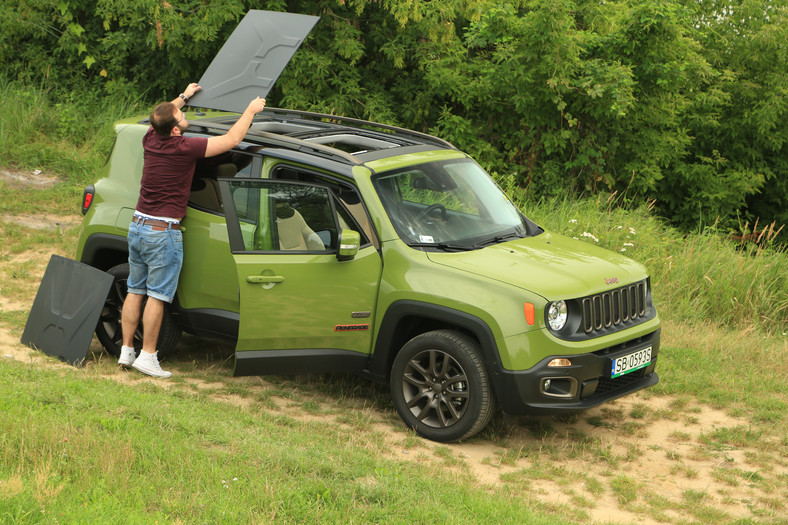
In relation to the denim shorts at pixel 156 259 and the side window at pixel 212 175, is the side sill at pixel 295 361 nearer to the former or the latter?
the denim shorts at pixel 156 259

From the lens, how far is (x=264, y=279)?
580cm

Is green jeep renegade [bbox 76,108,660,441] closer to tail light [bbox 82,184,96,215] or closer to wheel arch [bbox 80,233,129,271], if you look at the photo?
wheel arch [bbox 80,233,129,271]

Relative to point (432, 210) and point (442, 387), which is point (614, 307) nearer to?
point (442, 387)

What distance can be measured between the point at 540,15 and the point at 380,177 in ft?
25.2

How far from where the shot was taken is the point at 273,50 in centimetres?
670

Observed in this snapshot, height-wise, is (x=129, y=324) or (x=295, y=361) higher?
(x=295, y=361)

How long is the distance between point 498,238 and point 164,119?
2546 millimetres

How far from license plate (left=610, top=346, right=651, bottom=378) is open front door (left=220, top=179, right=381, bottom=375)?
1637 millimetres

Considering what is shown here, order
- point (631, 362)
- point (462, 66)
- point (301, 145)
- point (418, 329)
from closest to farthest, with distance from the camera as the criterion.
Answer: point (631, 362) < point (418, 329) < point (301, 145) < point (462, 66)

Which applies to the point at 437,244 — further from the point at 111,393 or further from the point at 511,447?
the point at 111,393

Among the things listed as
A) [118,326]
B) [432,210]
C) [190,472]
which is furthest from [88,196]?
[190,472]

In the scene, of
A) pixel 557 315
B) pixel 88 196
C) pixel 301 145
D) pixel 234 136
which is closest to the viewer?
pixel 557 315

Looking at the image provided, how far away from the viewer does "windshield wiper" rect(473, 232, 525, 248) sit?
611 centimetres

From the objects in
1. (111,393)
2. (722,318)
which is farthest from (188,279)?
(722,318)
